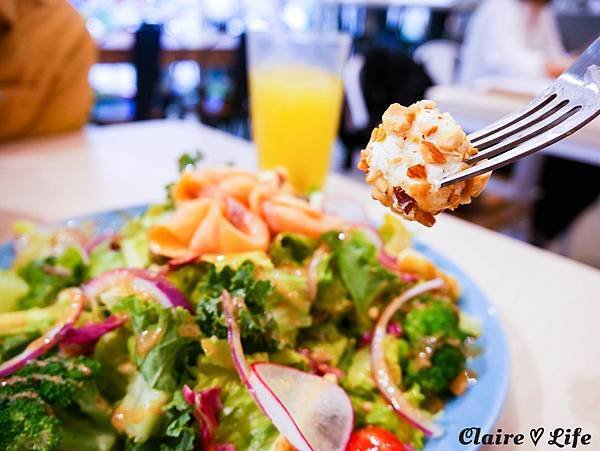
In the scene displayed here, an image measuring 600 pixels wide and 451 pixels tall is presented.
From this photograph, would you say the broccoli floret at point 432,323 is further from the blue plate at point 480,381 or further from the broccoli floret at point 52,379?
the broccoli floret at point 52,379

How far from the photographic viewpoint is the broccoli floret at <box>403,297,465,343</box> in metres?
0.91

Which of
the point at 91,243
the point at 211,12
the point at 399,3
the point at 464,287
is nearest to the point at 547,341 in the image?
the point at 464,287

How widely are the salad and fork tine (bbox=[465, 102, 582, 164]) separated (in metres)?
0.40

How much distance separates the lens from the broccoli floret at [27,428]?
65cm

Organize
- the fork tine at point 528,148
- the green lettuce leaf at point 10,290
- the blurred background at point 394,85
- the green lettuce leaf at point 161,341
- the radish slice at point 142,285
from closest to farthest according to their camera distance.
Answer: the fork tine at point 528,148
the green lettuce leaf at point 161,341
the radish slice at point 142,285
the green lettuce leaf at point 10,290
the blurred background at point 394,85

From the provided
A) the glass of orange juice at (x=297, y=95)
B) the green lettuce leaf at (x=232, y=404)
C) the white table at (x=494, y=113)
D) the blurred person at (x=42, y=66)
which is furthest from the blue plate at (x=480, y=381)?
the white table at (x=494, y=113)

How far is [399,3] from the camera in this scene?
8.22m

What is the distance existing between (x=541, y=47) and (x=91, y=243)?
4345 millimetres

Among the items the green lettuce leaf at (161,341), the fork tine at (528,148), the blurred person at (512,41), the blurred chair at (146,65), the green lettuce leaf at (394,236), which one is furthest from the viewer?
the blurred chair at (146,65)

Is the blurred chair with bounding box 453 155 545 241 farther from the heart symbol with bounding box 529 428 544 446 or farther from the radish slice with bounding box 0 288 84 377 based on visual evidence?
the radish slice with bounding box 0 288 84 377

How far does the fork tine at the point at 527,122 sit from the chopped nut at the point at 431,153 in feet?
0.23

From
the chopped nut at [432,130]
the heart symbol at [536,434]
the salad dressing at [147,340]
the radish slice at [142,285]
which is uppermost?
the chopped nut at [432,130]

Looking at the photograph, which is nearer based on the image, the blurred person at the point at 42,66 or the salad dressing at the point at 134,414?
the salad dressing at the point at 134,414

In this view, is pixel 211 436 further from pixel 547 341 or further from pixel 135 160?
pixel 135 160
